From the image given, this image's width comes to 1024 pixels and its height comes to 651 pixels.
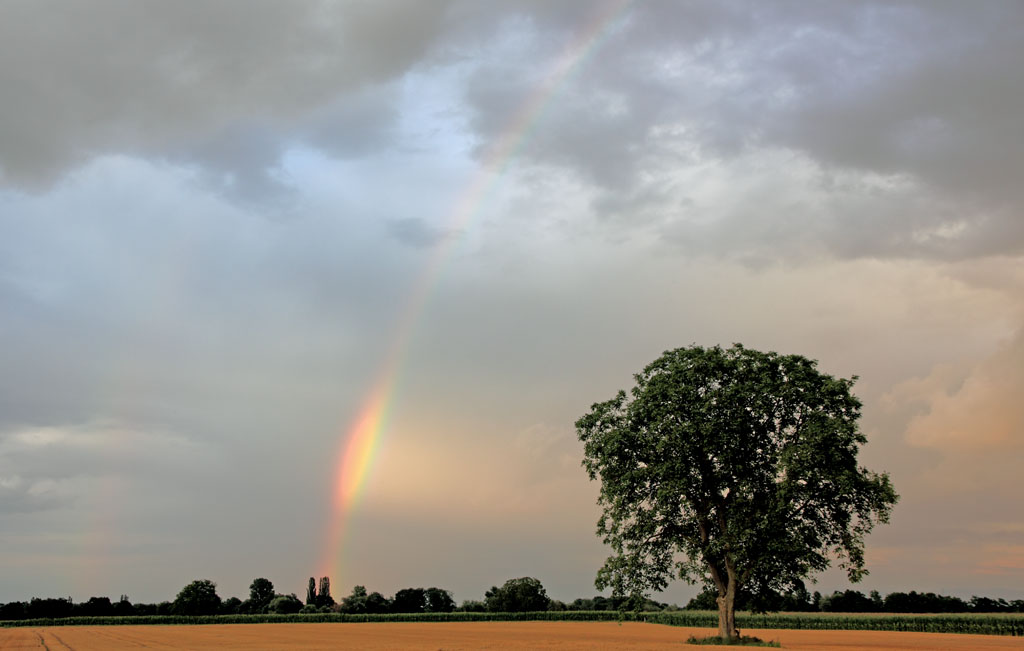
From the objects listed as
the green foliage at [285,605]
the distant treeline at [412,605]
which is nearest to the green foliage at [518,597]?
the distant treeline at [412,605]

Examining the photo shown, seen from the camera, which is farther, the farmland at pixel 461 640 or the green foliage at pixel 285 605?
the green foliage at pixel 285 605

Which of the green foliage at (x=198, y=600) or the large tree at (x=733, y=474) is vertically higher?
the large tree at (x=733, y=474)

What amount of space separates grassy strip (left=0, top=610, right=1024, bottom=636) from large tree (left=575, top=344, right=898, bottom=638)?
7100mm

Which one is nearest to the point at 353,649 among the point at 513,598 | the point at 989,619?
the point at 989,619

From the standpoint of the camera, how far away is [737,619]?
123938 millimetres

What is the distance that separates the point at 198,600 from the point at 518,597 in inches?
2784

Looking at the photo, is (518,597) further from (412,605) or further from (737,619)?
(737,619)

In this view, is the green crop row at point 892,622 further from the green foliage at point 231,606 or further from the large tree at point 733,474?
the green foliage at point 231,606

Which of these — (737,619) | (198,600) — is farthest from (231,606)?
(737,619)

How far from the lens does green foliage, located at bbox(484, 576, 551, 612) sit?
163 m

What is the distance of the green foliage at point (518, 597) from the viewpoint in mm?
163000

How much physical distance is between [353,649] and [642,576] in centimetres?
1905

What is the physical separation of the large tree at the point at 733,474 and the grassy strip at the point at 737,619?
7.10 m

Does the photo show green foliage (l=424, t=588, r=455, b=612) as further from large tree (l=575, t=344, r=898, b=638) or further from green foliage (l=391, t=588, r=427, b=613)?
large tree (l=575, t=344, r=898, b=638)
